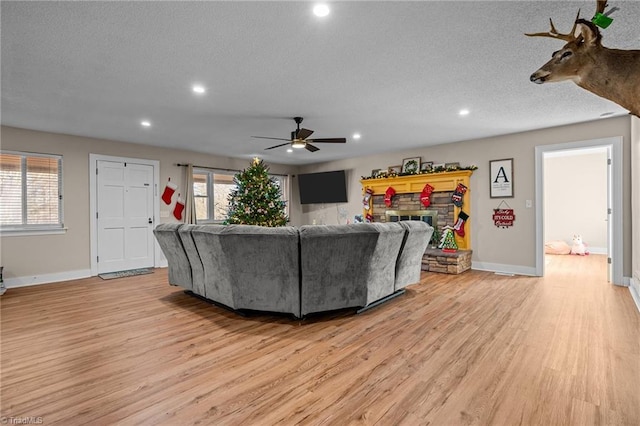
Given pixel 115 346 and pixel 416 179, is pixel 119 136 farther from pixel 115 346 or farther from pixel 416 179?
pixel 416 179

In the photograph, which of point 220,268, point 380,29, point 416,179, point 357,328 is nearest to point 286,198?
point 416,179

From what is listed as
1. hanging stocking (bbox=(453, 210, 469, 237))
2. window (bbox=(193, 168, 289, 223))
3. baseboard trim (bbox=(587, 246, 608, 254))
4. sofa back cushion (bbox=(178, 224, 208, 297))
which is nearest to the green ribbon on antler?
sofa back cushion (bbox=(178, 224, 208, 297))

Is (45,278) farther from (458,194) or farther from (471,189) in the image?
(471,189)

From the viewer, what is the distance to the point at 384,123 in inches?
181

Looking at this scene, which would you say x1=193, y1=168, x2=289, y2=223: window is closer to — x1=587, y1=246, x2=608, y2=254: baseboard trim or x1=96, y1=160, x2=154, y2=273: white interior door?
x1=96, y1=160, x2=154, y2=273: white interior door

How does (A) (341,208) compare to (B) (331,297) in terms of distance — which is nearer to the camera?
(B) (331,297)

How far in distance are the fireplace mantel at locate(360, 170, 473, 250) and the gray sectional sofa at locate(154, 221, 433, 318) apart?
2.97 m

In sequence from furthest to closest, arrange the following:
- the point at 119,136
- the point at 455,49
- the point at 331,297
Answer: the point at 119,136 → the point at 331,297 → the point at 455,49

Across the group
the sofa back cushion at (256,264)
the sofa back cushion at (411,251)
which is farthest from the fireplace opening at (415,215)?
the sofa back cushion at (256,264)

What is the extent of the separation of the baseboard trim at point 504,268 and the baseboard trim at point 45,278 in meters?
6.93

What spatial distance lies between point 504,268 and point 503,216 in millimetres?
911

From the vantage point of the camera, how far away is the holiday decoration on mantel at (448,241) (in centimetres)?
579

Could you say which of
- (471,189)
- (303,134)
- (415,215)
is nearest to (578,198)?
(471,189)

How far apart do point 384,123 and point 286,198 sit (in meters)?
4.47
